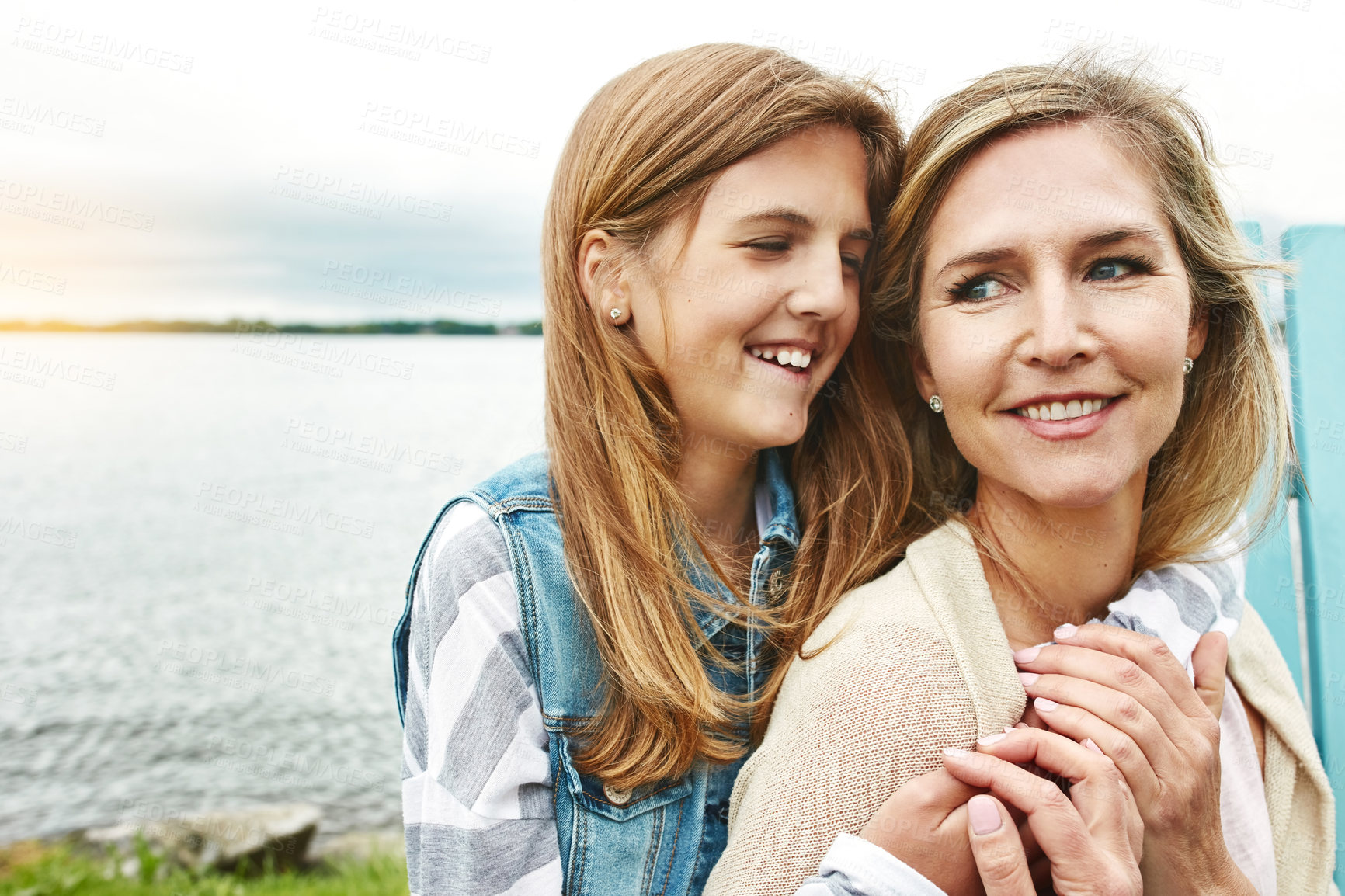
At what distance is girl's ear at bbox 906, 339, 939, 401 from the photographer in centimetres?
190

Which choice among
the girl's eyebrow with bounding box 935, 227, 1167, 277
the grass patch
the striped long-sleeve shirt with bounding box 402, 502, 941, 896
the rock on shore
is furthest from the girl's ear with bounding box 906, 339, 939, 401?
the rock on shore

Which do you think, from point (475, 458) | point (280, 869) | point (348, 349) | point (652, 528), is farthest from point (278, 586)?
point (652, 528)

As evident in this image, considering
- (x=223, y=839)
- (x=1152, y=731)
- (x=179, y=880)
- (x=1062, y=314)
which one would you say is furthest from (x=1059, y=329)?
(x=223, y=839)

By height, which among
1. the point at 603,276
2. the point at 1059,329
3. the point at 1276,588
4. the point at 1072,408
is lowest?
the point at 1276,588

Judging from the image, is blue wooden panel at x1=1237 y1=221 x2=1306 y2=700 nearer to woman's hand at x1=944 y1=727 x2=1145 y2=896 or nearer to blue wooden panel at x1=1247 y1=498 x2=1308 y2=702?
blue wooden panel at x1=1247 y1=498 x2=1308 y2=702

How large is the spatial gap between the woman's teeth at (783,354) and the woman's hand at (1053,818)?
0.82 meters

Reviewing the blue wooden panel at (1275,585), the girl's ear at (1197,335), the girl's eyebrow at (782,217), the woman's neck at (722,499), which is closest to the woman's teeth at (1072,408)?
the girl's ear at (1197,335)

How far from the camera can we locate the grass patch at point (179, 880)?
144 inches

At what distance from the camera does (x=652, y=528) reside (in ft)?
6.16

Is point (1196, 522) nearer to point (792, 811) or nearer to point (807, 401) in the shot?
point (807, 401)

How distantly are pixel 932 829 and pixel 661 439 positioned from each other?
92cm

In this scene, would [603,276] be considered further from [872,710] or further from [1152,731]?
[1152,731]

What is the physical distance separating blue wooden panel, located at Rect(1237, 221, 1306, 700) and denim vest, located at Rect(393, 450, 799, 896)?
4.86ft

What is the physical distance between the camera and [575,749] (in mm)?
1773
